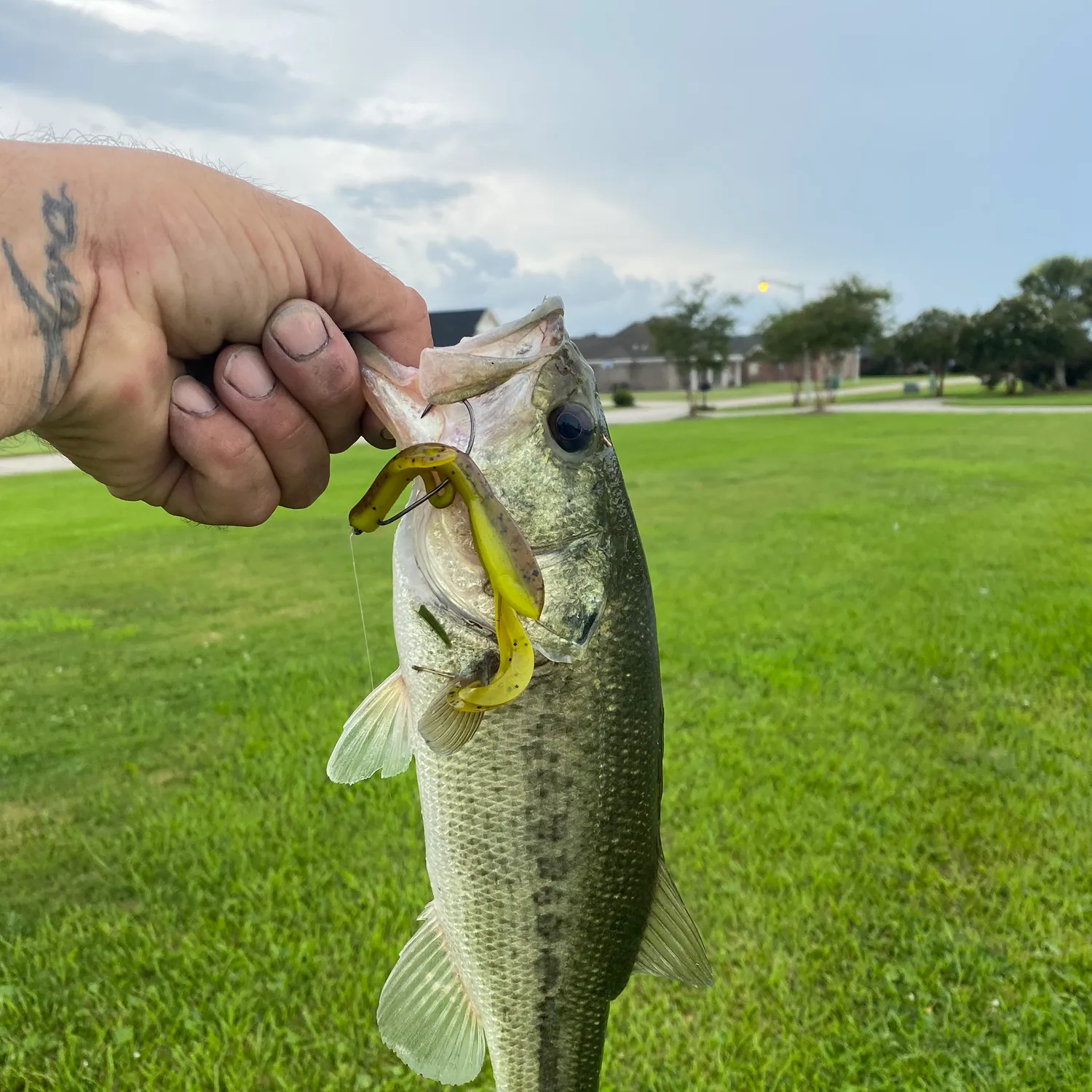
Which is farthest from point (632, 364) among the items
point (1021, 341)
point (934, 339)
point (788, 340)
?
point (788, 340)

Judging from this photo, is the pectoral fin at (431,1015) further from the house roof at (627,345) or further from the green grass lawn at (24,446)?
the house roof at (627,345)

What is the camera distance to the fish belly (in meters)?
1.72

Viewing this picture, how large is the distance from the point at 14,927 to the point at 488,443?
3220mm

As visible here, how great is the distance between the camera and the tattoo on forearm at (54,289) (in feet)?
5.10

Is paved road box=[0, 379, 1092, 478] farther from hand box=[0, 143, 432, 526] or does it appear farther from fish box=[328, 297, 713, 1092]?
fish box=[328, 297, 713, 1092]

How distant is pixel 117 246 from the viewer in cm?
166

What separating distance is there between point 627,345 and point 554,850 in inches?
3288

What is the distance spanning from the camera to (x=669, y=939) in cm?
190

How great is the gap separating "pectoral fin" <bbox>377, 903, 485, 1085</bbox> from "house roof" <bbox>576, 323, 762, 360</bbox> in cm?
7774

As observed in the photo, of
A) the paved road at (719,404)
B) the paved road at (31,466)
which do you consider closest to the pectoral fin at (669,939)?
the paved road at (31,466)

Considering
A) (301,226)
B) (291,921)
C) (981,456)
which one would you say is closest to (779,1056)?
(291,921)

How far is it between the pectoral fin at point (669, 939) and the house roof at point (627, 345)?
77.7 m

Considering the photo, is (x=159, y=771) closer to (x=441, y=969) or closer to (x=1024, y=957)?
(x=441, y=969)

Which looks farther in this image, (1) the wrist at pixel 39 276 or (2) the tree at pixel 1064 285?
(2) the tree at pixel 1064 285
